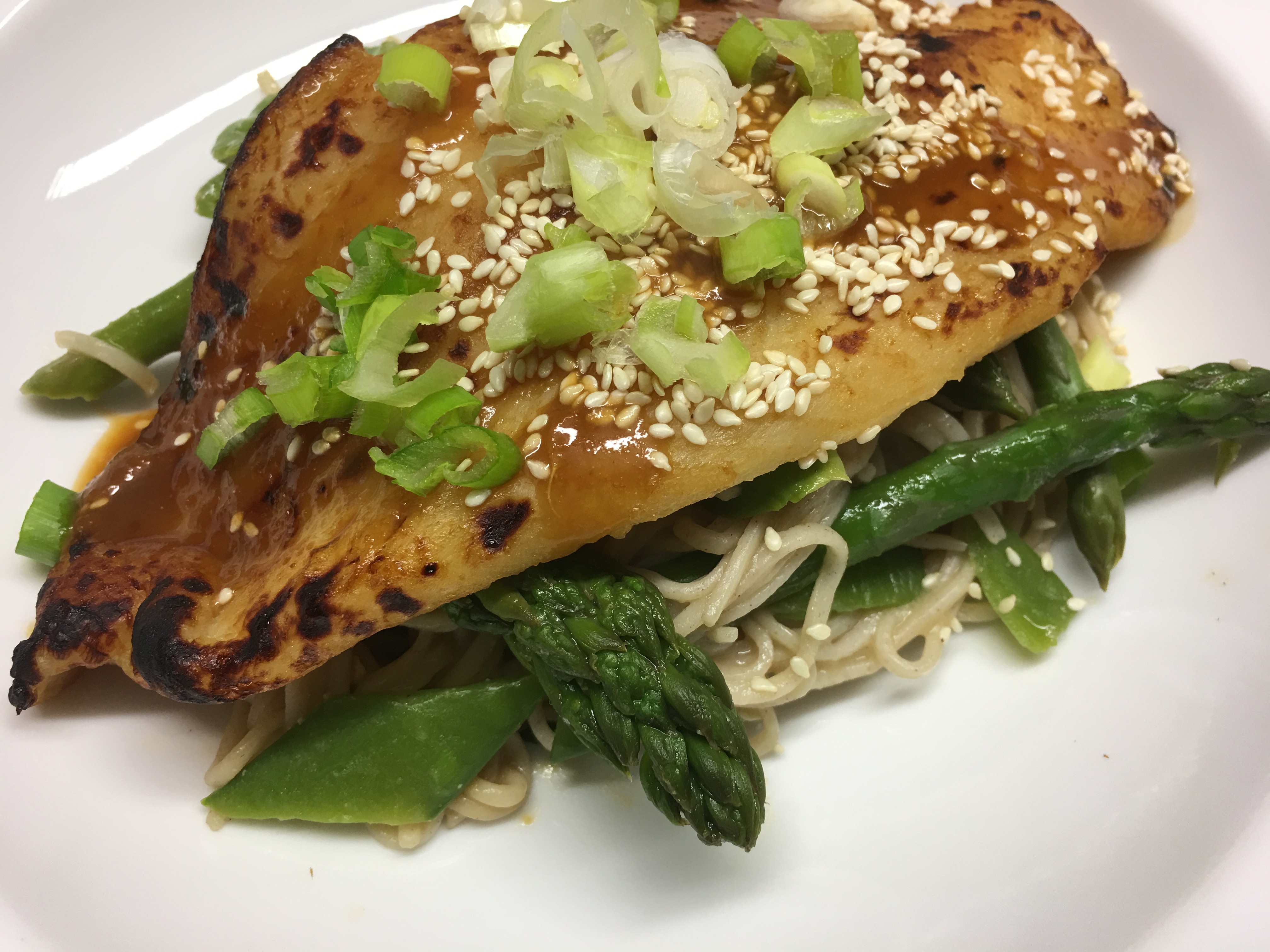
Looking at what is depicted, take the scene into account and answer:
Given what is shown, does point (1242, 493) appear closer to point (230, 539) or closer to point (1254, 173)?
point (1254, 173)

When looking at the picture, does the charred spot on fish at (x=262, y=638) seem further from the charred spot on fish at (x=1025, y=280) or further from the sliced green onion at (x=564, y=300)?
the charred spot on fish at (x=1025, y=280)

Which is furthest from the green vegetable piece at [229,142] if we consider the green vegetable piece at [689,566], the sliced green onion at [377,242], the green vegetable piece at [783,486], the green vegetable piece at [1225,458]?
the green vegetable piece at [1225,458]

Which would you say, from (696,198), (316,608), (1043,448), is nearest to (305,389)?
(316,608)

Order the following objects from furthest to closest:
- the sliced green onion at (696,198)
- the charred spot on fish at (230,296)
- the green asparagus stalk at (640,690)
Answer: the charred spot on fish at (230,296) < the green asparagus stalk at (640,690) < the sliced green onion at (696,198)

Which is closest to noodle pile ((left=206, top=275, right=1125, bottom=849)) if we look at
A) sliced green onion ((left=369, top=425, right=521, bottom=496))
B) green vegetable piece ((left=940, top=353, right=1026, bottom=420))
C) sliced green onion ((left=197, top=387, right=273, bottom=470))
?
green vegetable piece ((left=940, top=353, right=1026, bottom=420))

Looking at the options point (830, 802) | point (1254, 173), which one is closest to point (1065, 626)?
point (830, 802)
